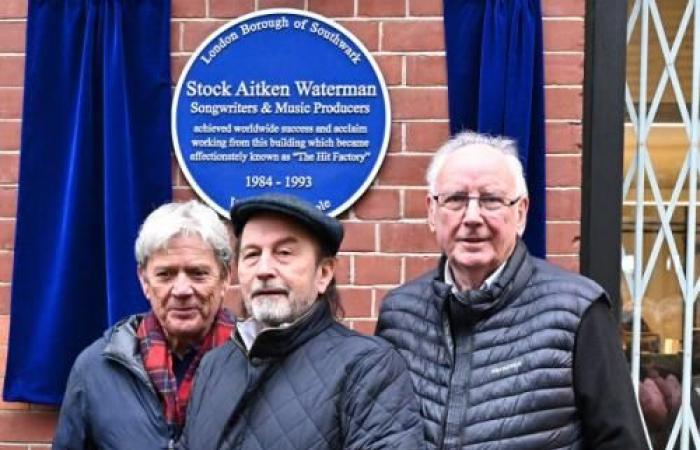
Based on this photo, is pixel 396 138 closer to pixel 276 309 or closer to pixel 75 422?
pixel 276 309

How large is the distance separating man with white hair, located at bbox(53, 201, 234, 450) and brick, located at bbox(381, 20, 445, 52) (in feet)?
3.82

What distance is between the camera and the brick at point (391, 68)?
10.7 ft

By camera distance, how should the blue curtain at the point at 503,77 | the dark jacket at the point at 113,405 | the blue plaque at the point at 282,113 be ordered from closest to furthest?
the dark jacket at the point at 113,405 → the blue curtain at the point at 503,77 → the blue plaque at the point at 282,113

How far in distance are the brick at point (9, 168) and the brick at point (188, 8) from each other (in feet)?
2.66

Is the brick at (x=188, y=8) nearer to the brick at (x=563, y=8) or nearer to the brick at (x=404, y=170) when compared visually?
the brick at (x=404, y=170)

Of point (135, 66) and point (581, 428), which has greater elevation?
point (135, 66)

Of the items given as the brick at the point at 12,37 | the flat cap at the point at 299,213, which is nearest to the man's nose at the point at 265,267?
the flat cap at the point at 299,213

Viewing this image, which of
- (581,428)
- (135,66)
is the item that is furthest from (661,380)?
(135,66)

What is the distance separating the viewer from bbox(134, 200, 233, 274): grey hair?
239cm

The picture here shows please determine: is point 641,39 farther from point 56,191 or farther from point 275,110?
point 56,191

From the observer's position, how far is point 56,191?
A: 130 inches

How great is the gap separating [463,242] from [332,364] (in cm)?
45

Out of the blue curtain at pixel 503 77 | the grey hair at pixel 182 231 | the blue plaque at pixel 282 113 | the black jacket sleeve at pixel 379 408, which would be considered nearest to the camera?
the black jacket sleeve at pixel 379 408

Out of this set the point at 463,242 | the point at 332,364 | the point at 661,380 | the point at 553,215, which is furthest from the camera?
the point at 661,380
